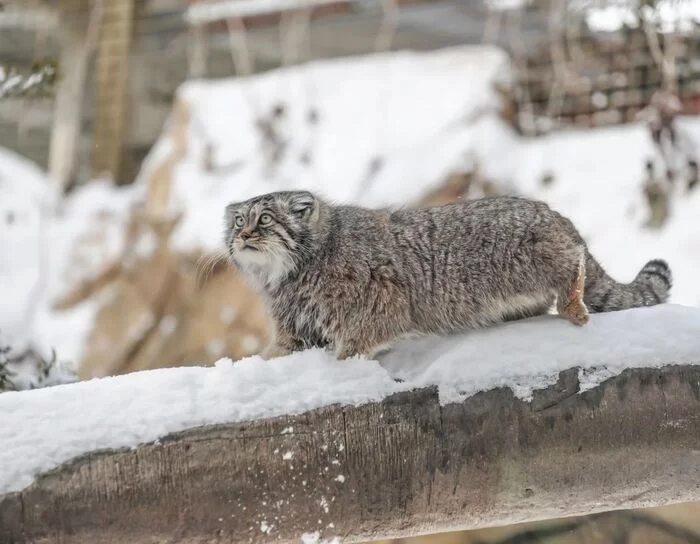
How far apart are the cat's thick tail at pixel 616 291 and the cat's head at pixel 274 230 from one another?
0.94 metres

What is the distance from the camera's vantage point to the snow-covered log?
2.50 metres

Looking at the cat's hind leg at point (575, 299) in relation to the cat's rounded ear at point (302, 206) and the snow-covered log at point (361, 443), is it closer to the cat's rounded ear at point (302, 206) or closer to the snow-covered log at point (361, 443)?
the snow-covered log at point (361, 443)

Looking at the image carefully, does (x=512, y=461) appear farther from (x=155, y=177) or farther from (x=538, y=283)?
(x=155, y=177)

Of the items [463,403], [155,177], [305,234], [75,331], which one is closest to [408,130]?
[155,177]

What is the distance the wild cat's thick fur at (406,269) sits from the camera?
3027 mm

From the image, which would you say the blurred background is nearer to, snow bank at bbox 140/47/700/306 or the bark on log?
snow bank at bbox 140/47/700/306

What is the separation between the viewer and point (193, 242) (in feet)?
24.9

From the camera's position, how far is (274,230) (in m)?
3.13

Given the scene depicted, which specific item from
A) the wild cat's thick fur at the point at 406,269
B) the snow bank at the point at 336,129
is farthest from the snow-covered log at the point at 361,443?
the snow bank at the point at 336,129

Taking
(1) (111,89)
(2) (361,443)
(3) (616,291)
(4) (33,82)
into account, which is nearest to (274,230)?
(2) (361,443)

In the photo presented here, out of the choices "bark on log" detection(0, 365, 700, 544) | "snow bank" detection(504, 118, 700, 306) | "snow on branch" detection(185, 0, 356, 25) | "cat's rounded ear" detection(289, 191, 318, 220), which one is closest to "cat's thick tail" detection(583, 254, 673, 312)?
"bark on log" detection(0, 365, 700, 544)

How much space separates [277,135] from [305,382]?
558 centimetres

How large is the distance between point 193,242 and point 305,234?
457 cm

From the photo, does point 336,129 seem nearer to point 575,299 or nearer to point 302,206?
point 302,206
